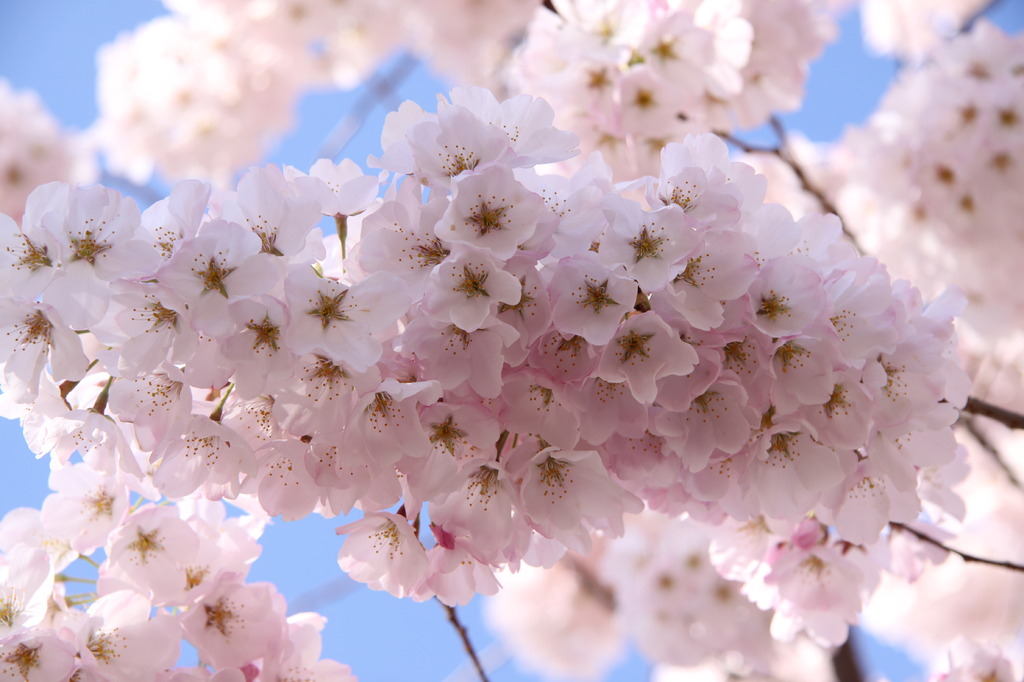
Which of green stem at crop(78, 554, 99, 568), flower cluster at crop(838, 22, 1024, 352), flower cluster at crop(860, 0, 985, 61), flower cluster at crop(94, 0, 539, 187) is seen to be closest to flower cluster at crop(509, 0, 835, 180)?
flower cluster at crop(838, 22, 1024, 352)

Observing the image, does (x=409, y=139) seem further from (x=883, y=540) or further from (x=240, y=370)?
(x=883, y=540)

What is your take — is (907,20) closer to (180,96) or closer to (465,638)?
(180,96)

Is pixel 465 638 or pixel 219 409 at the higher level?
pixel 219 409

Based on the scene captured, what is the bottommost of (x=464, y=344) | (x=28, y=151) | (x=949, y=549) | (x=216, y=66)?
(x=949, y=549)

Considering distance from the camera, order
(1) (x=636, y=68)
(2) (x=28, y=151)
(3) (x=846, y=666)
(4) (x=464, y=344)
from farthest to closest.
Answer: (2) (x=28, y=151) < (3) (x=846, y=666) < (1) (x=636, y=68) < (4) (x=464, y=344)

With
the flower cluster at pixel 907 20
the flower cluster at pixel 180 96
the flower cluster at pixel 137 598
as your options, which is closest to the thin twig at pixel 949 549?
the flower cluster at pixel 137 598

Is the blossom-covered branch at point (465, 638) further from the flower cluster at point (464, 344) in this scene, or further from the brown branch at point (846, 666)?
the brown branch at point (846, 666)

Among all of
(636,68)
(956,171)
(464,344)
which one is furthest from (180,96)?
(464,344)
